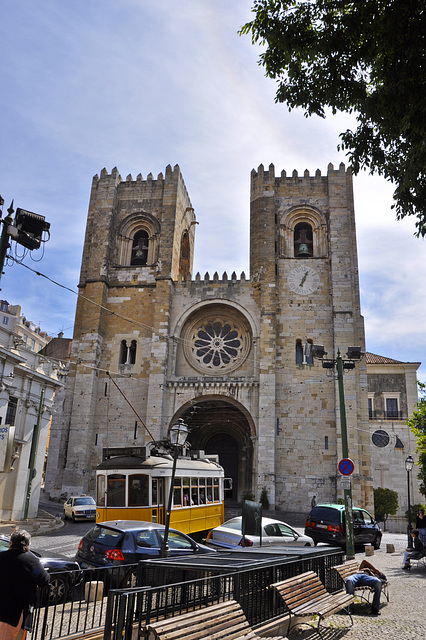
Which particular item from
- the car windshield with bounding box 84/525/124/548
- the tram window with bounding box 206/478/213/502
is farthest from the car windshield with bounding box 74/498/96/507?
the car windshield with bounding box 84/525/124/548

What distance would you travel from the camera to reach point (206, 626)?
482 centimetres

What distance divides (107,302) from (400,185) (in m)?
25.9

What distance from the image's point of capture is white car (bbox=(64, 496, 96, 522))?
23188mm

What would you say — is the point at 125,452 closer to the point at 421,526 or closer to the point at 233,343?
the point at 421,526

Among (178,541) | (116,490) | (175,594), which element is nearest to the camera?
(175,594)

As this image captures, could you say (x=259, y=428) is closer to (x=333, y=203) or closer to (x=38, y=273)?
(x=333, y=203)

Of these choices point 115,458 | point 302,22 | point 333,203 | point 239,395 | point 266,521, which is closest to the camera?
point 302,22

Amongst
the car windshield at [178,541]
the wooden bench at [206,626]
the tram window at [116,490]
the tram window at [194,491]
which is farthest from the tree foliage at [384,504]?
the wooden bench at [206,626]

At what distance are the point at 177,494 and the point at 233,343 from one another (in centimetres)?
1665

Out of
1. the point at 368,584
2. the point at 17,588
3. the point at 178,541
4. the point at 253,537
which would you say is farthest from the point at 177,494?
the point at 17,588

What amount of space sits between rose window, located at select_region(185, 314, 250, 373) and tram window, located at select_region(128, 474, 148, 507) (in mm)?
16247

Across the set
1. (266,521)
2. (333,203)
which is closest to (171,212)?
(333,203)

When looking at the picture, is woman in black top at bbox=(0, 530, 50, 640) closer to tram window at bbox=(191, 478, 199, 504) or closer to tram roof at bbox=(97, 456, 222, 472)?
tram roof at bbox=(97, 456, 222, 472)

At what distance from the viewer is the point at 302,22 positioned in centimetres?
835
